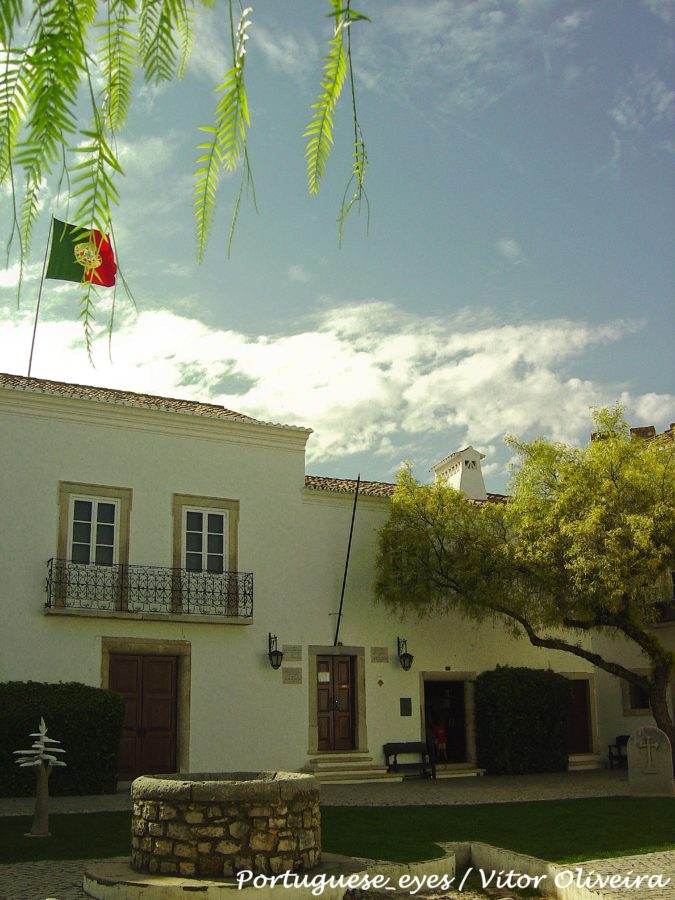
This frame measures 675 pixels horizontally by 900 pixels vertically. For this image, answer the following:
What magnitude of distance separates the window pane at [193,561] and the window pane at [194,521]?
1.72 ft

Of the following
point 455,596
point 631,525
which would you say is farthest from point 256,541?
point 631,525

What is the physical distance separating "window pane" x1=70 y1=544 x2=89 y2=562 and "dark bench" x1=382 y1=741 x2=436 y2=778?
7377mm

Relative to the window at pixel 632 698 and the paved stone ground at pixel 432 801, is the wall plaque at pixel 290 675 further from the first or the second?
the window at pixel 632 698

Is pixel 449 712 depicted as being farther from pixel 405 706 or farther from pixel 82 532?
pixel 82 532

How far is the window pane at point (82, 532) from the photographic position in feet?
58.6

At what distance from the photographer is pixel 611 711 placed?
2384 centimetres

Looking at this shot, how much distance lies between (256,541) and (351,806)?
21.4 feet

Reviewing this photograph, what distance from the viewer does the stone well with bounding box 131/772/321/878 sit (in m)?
7.94

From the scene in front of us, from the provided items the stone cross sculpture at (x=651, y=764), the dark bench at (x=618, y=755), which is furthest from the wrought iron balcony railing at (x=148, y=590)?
the dark bench at (x=618, y=755)

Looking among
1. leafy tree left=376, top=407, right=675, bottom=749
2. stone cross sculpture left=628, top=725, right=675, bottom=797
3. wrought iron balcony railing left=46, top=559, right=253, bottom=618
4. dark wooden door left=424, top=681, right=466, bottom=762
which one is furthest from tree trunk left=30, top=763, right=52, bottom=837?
dark wooden door left=424, top=681, right=466, bottom=762

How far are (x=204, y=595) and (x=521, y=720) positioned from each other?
7.69 m

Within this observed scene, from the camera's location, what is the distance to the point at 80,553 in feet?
A: 58.3

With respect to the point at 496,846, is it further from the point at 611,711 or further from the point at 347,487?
the point at 611,711

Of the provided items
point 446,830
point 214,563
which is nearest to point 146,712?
point 214,563
